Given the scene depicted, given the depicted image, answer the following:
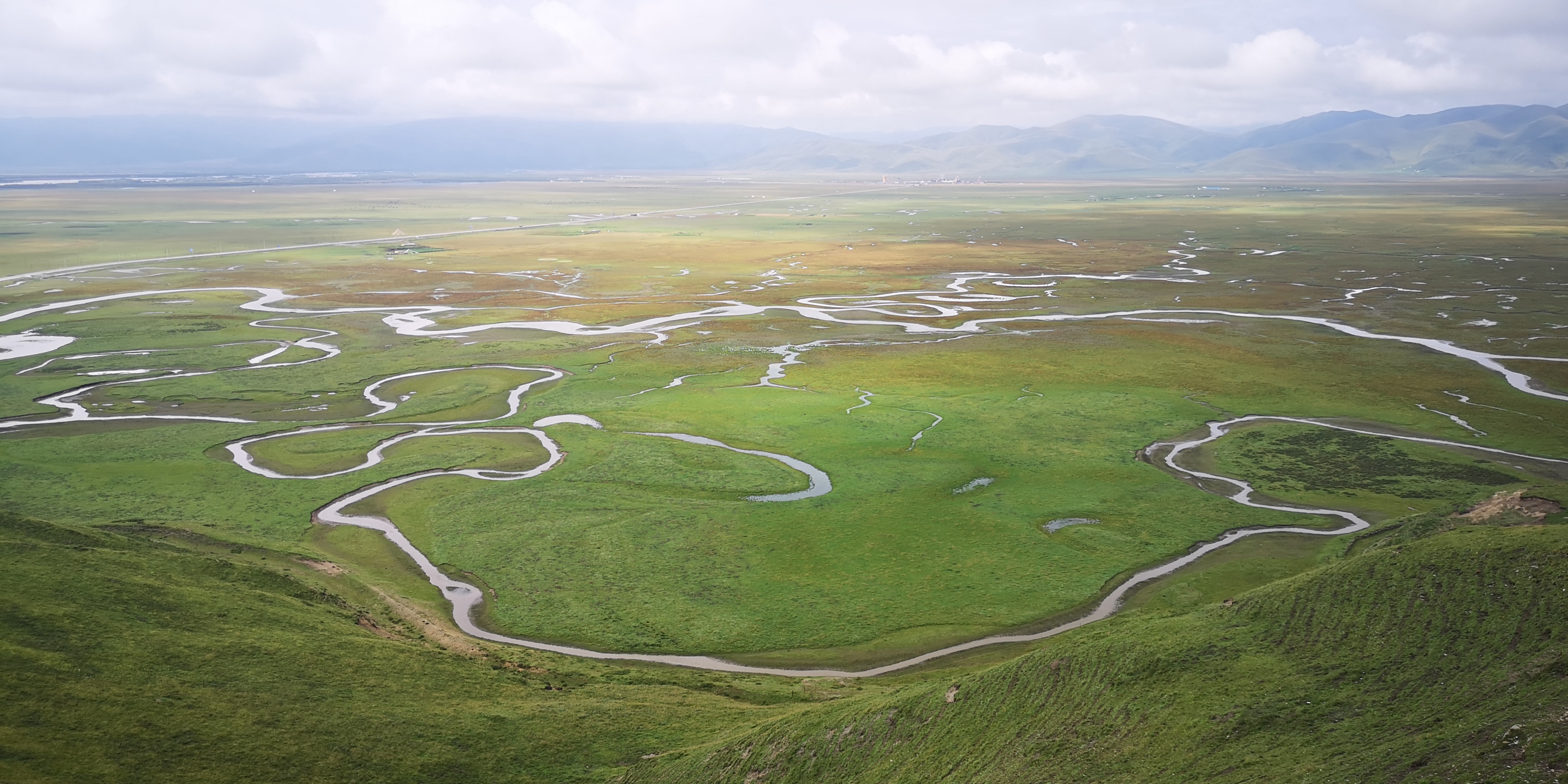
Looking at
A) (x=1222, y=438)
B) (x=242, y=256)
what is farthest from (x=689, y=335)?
(x=242, y=256)

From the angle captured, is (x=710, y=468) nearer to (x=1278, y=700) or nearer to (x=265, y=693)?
(x=265, y=693)

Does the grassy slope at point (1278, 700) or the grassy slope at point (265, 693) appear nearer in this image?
the grassy slope at point (1278, 700)

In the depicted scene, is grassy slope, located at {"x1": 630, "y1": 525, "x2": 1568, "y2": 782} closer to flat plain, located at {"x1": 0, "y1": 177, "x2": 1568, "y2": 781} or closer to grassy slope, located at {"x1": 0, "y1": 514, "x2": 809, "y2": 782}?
flat plain, located at {"x1": 0, "y1": 177, "x2": 1568, "y2": 781}

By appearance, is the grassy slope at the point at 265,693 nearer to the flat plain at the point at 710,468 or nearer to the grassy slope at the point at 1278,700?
the flat plain at the point at 710,468

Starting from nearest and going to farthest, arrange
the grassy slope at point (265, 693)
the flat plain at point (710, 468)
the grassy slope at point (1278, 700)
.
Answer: the grassy slope at point (1278, 700) < the grassy slope at point (265, 693) < the flat plain at point (710, 468)

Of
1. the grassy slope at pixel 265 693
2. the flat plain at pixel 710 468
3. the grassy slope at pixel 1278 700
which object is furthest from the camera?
the flat plain at pixel 710 468

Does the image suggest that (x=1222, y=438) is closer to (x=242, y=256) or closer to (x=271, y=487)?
(x=271, y=487)

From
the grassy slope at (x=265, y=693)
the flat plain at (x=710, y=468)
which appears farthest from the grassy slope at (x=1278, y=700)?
the grassy slope at (x=265, y=693)
